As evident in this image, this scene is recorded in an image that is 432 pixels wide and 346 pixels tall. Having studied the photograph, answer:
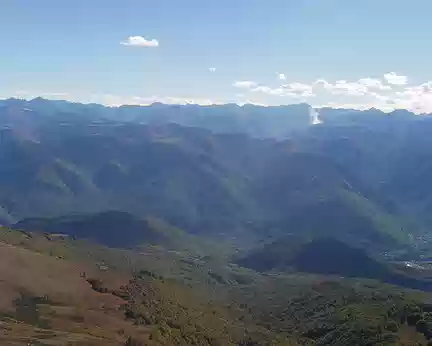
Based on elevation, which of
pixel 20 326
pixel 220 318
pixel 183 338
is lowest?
pixel 220 318

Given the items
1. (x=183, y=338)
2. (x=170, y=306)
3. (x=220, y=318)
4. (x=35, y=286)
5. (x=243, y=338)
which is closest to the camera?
(x=183, y=338)

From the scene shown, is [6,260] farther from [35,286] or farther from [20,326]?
[20,326]

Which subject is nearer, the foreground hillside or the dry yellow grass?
the dry yellow grass

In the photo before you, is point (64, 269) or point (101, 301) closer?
point (101, 301)

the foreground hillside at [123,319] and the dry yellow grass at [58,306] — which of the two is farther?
the foreground hillside at [123,319]

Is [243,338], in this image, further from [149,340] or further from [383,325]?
[149,340]

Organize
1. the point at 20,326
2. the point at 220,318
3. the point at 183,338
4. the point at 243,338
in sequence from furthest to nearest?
1. the point at 220,318
2. the point at 243,338
3. the point at 183,338
4. the point at 20,326

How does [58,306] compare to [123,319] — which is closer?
[58,306]

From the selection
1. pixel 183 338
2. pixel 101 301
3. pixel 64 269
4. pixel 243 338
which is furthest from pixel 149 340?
pixel 64 269

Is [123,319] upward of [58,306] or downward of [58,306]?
downward

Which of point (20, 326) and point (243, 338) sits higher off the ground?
point (20, 326)
